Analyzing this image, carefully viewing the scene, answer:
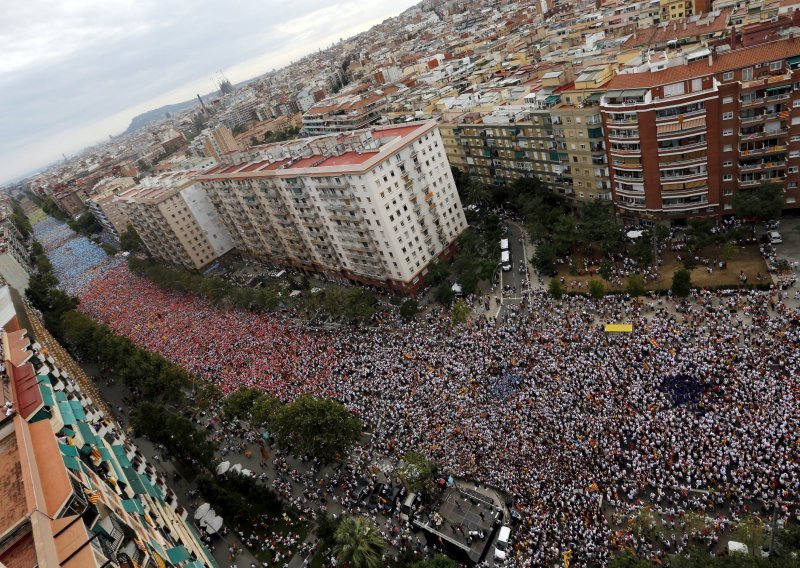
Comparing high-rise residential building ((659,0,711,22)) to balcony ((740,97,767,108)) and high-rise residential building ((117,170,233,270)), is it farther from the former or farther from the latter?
high-rise residential building ((117,170,233,270))

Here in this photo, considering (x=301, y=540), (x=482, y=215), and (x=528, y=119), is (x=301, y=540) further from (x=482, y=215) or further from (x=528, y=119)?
(x=528, y=119)

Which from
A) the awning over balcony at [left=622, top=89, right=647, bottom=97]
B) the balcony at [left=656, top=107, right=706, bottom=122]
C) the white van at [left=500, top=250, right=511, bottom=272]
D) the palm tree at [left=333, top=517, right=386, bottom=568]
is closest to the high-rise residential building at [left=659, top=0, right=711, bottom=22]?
the awning over balcony at [left=622, top=89, right=647, bottom=97]

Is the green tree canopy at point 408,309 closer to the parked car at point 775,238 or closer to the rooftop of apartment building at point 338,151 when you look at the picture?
the rooftop of apartment building at point 338,151

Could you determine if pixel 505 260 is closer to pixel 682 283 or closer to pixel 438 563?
pixel 682 283

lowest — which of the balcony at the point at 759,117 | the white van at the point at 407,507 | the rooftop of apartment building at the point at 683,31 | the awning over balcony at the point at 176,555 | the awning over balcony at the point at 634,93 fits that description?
the white van at the point at 407,507

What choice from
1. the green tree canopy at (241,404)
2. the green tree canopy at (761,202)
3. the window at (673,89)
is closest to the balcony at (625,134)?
the window at (673,89)
